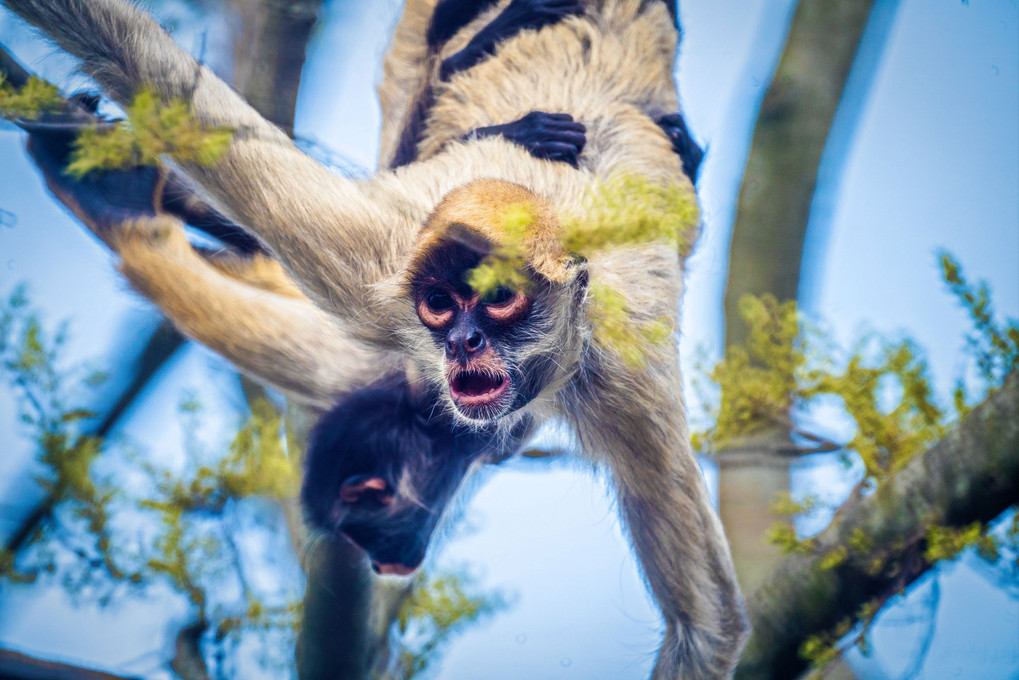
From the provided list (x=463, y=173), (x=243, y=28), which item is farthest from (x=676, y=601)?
(x=243, y=28)

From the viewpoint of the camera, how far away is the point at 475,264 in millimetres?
2510

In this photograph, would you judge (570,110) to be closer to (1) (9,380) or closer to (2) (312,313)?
(2) (312,313)

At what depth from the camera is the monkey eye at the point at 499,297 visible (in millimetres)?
2575

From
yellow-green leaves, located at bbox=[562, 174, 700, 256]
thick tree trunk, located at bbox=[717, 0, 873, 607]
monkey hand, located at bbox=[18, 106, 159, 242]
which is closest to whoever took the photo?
yellow-green leaves, located at bbox=[562, 174, 700, 256]

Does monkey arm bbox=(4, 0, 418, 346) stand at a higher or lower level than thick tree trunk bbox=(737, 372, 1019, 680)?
higher

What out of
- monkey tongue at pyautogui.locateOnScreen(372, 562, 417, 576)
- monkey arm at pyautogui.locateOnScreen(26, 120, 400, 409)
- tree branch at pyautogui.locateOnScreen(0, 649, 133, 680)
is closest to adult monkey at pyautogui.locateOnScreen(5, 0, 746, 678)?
monkey arm at pyautogui.locateOnScreen(26, 120, 400, 409)

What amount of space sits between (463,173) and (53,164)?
163 centimetres

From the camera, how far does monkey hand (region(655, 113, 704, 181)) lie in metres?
3.64

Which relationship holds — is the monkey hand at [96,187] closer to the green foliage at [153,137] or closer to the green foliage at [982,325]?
the green foliage at [153,137]

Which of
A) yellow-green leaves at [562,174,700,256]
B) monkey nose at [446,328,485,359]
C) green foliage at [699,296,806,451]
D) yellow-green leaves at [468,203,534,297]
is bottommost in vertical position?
green foliage at [699,296,806,451]

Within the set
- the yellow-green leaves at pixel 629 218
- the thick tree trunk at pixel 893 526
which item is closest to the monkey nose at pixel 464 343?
the yellow-green leaves at pixel 629 218

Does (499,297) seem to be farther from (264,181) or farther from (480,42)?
(480,42)

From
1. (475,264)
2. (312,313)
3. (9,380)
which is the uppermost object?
(475,264)

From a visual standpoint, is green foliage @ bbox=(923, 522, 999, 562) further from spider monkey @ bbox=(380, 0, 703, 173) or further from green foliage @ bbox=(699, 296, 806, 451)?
spider monkey @ bbox=(380, 0, 703, 173)
